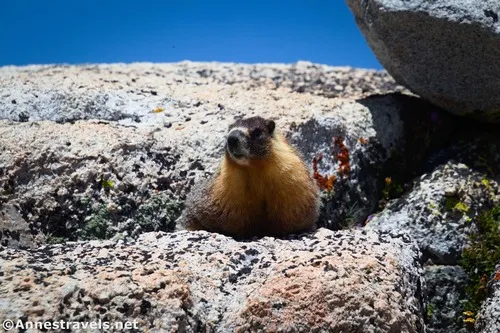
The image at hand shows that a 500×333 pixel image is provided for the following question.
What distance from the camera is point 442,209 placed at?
9.01 meters

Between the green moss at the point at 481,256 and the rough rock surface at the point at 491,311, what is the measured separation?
0.48m

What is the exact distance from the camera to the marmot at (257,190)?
754 centimetres

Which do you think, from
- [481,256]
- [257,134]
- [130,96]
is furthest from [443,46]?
[130,96]

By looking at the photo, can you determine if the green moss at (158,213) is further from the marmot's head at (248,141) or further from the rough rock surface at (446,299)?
the rough rock surface at (446,299)

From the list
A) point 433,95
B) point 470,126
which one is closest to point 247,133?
point 433,95

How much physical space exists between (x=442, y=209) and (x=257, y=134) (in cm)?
318

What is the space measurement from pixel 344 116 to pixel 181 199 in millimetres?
3192

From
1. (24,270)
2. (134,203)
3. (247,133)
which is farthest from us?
(134,203)

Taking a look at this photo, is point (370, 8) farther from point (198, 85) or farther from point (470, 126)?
point (198, 85)

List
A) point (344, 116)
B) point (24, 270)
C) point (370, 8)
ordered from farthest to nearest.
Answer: point (344, 116)
point (370, 8)
point (24, 270)

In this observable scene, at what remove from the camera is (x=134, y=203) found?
27.9 feet

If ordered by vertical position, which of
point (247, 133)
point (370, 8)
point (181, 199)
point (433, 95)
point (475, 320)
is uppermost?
point (370, 8)

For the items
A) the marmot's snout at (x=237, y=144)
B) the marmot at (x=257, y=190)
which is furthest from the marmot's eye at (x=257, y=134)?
the marmot's snout at (x=237, y=144)

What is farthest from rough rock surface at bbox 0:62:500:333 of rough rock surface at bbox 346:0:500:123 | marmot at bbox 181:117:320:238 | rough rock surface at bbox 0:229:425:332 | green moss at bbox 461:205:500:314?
rough rock surface at bbox 346:0:500:123
